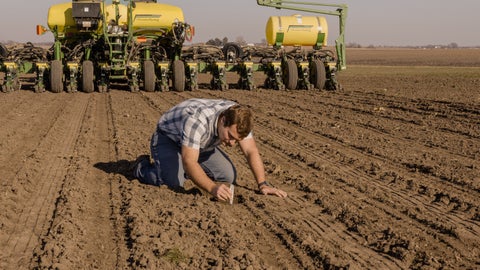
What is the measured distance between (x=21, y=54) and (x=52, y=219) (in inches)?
563

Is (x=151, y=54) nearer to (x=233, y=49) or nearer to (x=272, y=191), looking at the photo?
(x=233, y=49)

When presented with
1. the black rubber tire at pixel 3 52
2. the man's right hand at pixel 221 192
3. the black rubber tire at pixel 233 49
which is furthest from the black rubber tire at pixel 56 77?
the man's right hand at pixel 221 192

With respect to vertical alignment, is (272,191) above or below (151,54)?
below

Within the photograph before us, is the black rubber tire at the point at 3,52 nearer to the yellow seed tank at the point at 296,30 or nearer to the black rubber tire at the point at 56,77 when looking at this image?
the black rubber tire at the point at 56,77

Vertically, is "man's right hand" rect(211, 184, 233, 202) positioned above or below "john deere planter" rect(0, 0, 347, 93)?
below

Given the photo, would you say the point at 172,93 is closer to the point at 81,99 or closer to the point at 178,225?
the point at 81,99

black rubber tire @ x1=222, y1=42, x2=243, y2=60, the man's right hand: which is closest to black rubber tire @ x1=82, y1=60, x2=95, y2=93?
black rubber tire @ x1=222, y1=42, x2=243, y2=60

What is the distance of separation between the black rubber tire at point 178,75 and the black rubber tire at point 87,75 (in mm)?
2165

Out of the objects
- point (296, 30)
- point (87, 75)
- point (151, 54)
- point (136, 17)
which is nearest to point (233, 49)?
point (296, 30)

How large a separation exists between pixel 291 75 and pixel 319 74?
80cm

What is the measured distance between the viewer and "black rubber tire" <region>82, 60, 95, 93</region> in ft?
54.6

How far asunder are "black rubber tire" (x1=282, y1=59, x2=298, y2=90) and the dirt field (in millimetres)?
7733

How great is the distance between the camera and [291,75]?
18422mm

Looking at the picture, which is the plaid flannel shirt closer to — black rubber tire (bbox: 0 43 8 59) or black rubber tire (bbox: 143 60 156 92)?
black rubber tire (bbox: 143 60 156 92)
